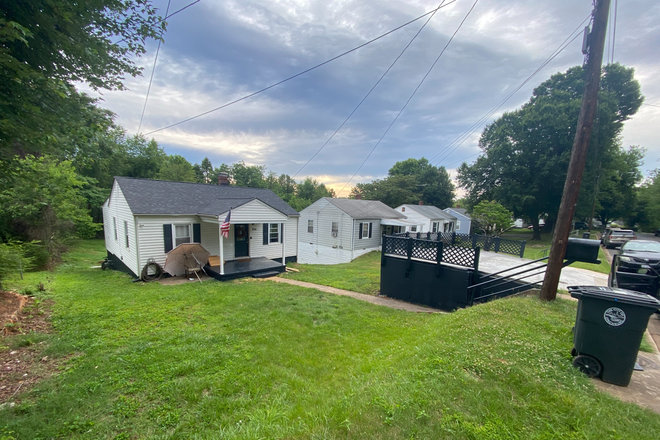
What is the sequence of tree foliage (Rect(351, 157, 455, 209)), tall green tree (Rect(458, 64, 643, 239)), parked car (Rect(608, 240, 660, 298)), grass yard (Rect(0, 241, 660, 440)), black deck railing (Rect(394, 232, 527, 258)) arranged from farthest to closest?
tree foliage (Rect(351, 157, 455, 209)) → tall green tree (Rect(458, 64, 643, 239)) → black deck railing (Rect(394, 232, 527, 258)) → parked car (Rect(608, 240, 660, 298)) → grass yard (Rect(0, 241, 660, 440))

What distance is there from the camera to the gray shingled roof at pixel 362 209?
20125 millimetres

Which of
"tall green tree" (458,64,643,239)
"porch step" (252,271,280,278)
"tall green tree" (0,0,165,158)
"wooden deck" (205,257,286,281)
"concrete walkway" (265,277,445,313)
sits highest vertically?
"tall green tree" (458,64,643,239)

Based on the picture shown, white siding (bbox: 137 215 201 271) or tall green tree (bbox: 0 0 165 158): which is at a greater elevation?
tall green tree (bbox: 0 0 165 158)

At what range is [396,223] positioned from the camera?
21.2m

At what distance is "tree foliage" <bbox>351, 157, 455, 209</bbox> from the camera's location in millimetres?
37281

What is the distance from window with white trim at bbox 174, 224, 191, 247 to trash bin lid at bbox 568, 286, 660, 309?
12.3 m

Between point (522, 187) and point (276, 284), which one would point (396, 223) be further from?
point (522, 187)

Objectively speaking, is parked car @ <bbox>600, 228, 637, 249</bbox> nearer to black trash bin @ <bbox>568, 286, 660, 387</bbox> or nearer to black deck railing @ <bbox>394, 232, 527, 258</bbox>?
black deck railing @ <bbox>394, 232, 527, 258</bbox>

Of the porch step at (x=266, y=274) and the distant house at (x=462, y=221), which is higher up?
the distant house at (x=462, y=221)

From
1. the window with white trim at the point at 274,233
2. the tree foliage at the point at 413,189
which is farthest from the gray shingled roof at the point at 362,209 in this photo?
the tree foliage at the point at 413,189

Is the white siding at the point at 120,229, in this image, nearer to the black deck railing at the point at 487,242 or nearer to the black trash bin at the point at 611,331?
the black deck railing at the point at 487,242

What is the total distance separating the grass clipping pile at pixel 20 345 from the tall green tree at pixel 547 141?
32.4 m

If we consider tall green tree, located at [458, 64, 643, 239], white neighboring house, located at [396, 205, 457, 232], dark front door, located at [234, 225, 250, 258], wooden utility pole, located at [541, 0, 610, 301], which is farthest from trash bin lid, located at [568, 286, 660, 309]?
tall green tree, located at [458, 64, 643, 239]

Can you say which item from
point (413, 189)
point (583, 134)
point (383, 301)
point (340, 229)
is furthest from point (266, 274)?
point (413, 189)
